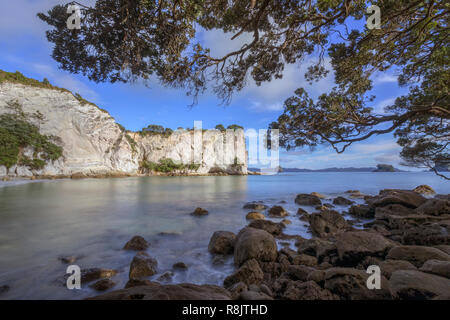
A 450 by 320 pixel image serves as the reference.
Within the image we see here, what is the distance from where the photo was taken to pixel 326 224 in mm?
4691

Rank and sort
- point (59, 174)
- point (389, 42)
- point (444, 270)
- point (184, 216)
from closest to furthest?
point (444, 270), point (389, 42), point (184, 216), point (59, 174)

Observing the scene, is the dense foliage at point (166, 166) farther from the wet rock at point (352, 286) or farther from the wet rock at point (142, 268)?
the wet rock at point (352, 286)

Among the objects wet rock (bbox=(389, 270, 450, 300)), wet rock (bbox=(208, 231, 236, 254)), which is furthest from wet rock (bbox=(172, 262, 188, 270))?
wet rock (bbox=(389, 270, 450, 300))

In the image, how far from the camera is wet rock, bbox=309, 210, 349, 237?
15.0ft

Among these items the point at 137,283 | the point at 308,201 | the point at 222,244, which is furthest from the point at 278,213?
the point at 137,283

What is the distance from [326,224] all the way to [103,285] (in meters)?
4.93

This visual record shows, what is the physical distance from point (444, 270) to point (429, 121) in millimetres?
7278

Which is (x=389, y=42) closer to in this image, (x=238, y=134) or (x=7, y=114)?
(x=7, y=114)

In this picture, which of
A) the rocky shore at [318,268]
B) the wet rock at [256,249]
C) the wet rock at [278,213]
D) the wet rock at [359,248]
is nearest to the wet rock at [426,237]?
the rocky shore at [318,268]

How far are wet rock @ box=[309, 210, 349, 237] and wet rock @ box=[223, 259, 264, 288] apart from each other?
2.87m

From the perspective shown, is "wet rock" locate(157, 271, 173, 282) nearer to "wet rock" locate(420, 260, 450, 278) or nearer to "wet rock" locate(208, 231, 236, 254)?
"wet rock" locate(208, 231, 236, 254)

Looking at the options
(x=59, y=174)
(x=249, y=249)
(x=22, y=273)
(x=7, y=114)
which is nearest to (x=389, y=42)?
(x=249, y=249)

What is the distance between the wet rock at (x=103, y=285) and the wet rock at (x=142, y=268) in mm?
269
